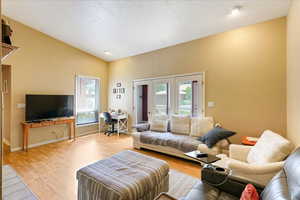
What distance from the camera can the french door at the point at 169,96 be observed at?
13.7 feet

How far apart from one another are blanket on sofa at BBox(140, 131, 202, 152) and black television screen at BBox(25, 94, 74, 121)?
105 inches

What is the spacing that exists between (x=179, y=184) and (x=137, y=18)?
11.2 ft

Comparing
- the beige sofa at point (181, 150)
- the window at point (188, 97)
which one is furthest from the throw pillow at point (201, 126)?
the window at point (188, 97)

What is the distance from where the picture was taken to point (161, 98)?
4887 mm

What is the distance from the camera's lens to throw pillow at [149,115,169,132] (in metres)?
4.32

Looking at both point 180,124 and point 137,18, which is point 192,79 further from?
point 137,18

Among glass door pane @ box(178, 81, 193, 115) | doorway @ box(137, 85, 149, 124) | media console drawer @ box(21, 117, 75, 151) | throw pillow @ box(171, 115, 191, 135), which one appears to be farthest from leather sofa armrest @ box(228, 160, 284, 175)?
media console drawer @ box(21, 117, 75, 151)

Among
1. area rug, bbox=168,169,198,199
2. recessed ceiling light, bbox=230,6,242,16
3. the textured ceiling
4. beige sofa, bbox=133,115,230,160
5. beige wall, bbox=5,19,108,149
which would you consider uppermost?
the textured ceiling

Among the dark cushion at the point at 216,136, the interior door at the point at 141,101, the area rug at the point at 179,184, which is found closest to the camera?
the area rug at the point at 179,184

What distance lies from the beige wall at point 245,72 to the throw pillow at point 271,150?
1.29 metres

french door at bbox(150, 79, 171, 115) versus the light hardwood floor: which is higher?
french door at bbox(150, 79, 171, 115)

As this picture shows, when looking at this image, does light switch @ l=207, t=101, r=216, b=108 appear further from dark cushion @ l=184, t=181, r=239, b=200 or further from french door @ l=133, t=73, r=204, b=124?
dark cushion @ l=184, t=181, r=239, b=200

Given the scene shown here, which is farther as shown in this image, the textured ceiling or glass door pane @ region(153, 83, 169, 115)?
glass door pane @ region(153, 83, 169, 115)

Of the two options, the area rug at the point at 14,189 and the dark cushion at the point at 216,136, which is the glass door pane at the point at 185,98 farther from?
the area rug at the point at 14,189
